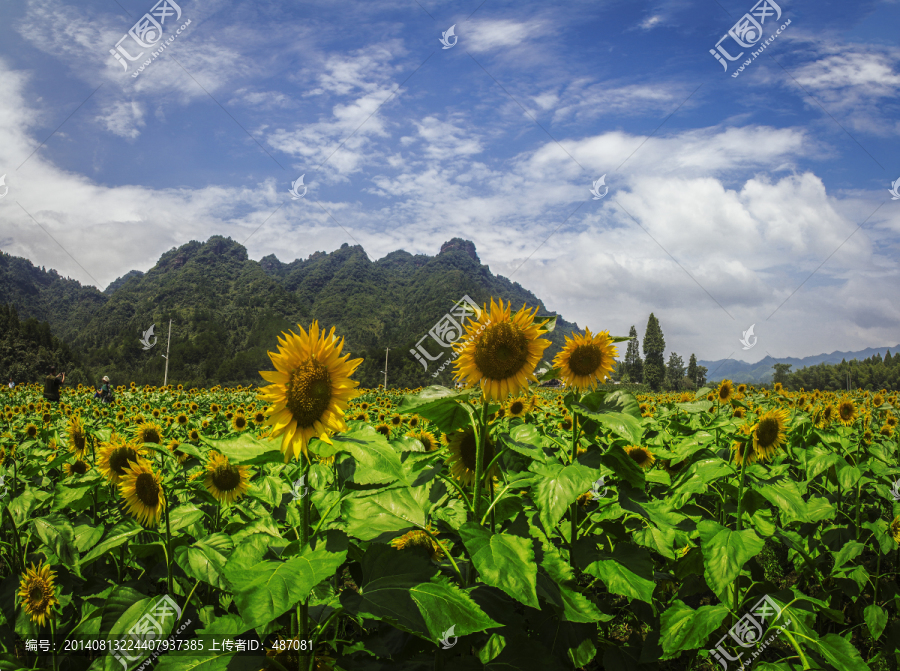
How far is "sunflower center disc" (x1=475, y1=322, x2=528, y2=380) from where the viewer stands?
2080 mm

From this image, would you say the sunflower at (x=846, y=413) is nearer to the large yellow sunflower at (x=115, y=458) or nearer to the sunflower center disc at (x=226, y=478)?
the sunflower center disc at (x=226, y=478)

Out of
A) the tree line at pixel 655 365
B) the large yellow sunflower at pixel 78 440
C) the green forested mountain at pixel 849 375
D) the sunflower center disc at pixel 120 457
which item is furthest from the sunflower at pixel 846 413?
the tree line at pixel 655 365

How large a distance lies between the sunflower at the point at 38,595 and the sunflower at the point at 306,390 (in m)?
2.17

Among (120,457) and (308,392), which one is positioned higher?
(308,392)

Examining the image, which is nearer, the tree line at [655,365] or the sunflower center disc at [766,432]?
the sunflower center disc at [766,432]

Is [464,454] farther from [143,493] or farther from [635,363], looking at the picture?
[635,363]

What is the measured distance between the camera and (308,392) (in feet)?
5.31

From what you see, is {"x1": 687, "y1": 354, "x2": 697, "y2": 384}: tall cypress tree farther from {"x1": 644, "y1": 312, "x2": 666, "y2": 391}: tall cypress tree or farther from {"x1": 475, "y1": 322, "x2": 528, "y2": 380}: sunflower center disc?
{"x1": 475, "y1": 322, "x2": 528, "y2": 380}: sunflower center disc

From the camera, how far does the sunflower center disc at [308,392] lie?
5.30 ft

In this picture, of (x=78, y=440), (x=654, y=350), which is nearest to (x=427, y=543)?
(x=78, y=440)

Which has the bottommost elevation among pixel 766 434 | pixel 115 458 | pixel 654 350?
pixel 766 434

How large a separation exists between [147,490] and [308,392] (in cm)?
154

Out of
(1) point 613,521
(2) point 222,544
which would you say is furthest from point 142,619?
(1) point 613,521

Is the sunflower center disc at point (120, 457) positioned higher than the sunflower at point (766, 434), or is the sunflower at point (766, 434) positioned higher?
the sunflower center disc at point (120, 457)
